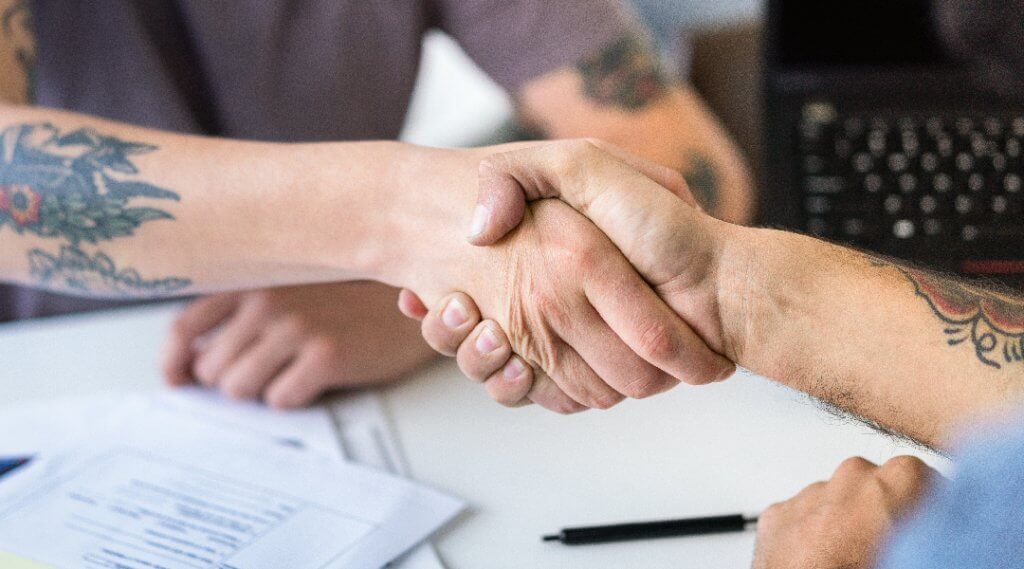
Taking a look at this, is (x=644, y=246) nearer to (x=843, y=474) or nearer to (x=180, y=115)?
(x=843, y=474)

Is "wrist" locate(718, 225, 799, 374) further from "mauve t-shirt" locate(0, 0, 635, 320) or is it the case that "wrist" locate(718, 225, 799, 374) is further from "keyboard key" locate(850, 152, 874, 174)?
"mauve t-shirt" locate(0, 0, 635, 320)

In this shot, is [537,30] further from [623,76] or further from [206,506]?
[206,506]

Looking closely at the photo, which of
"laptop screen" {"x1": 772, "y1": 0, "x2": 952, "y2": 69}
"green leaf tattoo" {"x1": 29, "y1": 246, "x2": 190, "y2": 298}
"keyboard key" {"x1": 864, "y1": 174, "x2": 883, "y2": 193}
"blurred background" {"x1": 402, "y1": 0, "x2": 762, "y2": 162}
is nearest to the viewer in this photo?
"green leaf tattoo" {"x1": 29, "y1": 246, "x2": 190, "y2": 298}

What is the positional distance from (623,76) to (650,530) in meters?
0.57

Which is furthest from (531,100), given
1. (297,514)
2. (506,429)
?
(297,514)

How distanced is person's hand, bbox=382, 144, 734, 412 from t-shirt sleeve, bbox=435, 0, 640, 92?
0.37 meters

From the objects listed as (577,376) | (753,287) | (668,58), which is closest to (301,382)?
(577,376)

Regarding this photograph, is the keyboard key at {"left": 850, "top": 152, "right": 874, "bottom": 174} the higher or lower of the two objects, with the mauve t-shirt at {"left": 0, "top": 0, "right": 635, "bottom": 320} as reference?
lower

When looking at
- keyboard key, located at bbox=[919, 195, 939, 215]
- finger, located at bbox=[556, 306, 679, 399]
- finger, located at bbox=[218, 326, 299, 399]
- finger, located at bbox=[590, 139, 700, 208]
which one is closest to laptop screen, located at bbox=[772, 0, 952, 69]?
keyboard key, located at bbox=[919, 195, 939, 215]

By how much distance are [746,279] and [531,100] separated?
0.48 metres

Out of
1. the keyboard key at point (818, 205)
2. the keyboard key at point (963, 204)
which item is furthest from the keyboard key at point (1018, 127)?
the keyboard key at point (818, 205)

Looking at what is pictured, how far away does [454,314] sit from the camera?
2.38ft

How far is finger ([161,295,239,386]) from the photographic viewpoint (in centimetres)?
84

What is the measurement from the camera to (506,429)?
76 centimetres
